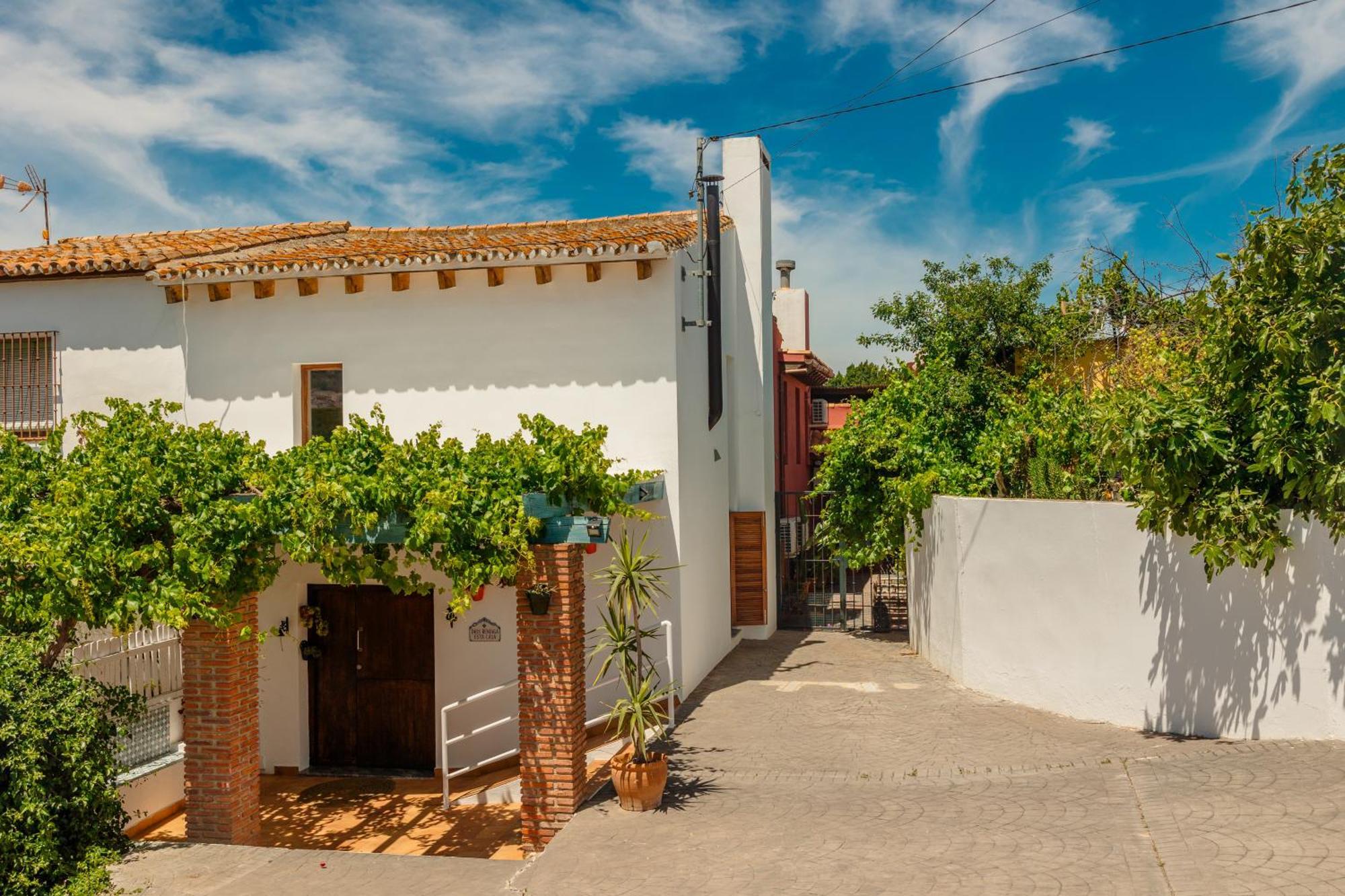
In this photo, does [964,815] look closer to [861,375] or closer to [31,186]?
[31,186]

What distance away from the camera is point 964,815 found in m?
7.66

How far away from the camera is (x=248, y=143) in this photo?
15.4 meters

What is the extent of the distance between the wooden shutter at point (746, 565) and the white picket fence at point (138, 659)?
26.6 feet

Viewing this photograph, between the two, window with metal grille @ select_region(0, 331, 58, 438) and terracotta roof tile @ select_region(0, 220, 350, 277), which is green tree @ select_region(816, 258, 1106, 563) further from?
window with metal grille @ select_region(0, 331, 58, 438)

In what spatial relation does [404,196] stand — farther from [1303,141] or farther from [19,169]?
[1303,141]

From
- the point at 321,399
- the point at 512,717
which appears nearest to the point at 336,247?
the point at 321,399

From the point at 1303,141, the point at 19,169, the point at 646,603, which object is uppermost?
the point at 19,169

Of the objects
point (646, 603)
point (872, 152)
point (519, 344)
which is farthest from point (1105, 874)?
point (872, 152)

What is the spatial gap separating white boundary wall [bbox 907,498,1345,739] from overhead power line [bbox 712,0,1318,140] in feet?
16.5

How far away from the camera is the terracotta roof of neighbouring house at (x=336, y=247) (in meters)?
11.2

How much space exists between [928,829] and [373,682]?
7.36 meters

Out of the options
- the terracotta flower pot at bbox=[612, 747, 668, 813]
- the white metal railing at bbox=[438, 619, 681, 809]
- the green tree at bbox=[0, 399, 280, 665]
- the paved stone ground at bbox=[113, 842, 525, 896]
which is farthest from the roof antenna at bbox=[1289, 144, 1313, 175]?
the green tree at bbox=[0, 399, 280, 665]

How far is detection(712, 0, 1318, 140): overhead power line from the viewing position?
9.96 metres

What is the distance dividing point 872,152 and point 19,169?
14556 millimetres
